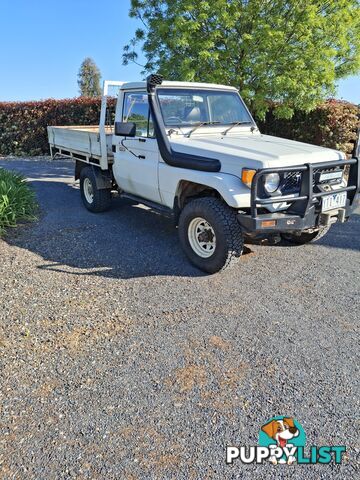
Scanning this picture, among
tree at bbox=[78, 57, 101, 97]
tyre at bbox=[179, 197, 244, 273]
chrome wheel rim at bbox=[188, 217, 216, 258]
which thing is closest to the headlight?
tyre at bbox=[179, 197, 244, 273]

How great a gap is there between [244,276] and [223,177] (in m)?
1.14

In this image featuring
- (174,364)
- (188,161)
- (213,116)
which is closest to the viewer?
(174,364)

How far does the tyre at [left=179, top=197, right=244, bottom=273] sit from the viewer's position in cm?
394

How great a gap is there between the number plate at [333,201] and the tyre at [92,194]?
371 centimetres

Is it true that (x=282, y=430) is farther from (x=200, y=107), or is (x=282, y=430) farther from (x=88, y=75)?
(x=88, y=75)

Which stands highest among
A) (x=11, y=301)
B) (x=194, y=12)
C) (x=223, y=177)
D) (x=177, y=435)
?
(x=194, y=12)

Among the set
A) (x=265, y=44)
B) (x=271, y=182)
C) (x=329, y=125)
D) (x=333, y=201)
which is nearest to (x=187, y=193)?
(x=271, y=182)

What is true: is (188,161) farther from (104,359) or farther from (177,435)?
(177,435)

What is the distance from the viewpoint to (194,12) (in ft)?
26.5

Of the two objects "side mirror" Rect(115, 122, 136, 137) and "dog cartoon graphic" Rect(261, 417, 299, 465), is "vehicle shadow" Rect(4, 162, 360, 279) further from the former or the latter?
"dog cartoon graphic" Rect(261, 417, 299, 465)

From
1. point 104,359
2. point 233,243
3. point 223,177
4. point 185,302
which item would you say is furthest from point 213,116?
point 104,359

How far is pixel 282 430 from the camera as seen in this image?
2297mm

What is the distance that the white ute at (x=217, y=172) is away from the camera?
3758 millimetres

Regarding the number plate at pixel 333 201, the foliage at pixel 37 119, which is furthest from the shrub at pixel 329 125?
the foliage at pixel 37 119
